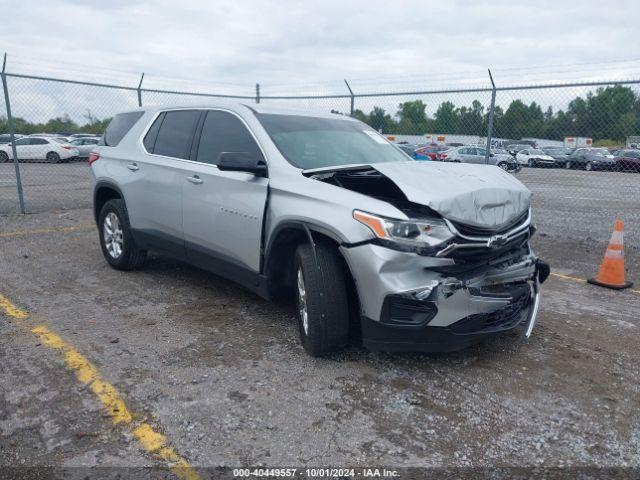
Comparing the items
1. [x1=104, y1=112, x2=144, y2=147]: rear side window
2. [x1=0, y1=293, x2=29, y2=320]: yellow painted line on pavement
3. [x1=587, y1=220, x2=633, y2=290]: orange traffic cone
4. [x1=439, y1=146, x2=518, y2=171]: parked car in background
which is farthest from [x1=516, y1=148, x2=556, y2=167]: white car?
[x1=0, y1=293, x2=29, y2=320]: yellow painted line on pavement

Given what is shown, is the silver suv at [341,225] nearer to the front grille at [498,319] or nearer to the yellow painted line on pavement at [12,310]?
the front grille at [498,319]

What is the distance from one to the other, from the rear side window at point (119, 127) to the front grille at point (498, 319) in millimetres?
4187

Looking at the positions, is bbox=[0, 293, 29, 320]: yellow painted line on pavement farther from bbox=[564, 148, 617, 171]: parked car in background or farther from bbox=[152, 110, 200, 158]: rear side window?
bbox=[564, 148, 617, 171]: parked car in background

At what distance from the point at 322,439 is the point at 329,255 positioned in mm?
1200

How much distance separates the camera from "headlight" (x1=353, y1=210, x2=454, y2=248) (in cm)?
318

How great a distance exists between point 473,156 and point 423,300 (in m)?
23.6

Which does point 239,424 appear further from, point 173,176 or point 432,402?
point 173,176

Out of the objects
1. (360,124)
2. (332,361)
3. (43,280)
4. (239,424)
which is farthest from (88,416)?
(360,124)

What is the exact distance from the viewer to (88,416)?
2.94 meters

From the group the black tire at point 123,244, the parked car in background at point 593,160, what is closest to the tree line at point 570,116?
the parked car in background at point 593,160

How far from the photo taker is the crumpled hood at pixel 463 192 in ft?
10.7

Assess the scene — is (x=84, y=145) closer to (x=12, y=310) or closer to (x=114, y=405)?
(x=12, y=310)

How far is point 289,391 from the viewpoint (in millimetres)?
3277

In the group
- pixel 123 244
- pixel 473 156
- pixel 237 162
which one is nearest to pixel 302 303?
pixel 237 162
